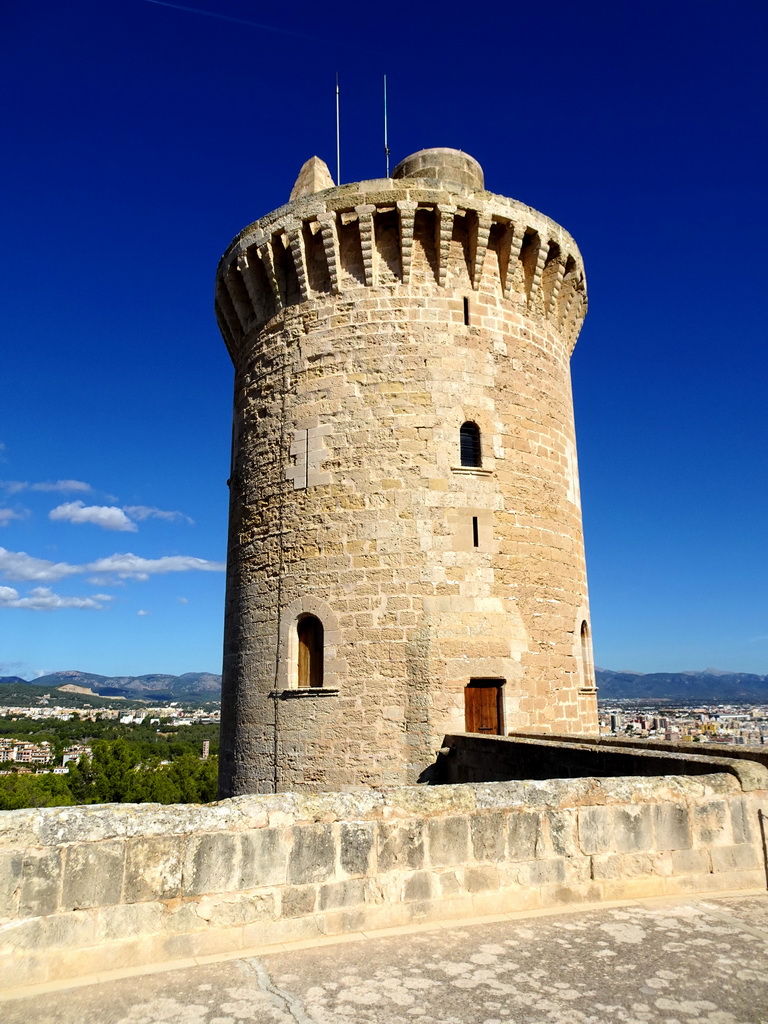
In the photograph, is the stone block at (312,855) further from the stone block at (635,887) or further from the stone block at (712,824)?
the stone block at (712,824)

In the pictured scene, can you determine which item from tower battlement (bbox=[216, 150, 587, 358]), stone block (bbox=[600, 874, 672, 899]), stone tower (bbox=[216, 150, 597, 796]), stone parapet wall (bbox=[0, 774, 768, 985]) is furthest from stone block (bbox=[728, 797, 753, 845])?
tower battlement (bbox=[216, 150, 587, 358])

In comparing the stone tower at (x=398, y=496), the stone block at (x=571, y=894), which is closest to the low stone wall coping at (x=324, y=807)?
the stone block at (x=571, y=894)

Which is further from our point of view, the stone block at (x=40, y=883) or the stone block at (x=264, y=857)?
the stone block at (x=264, y=857)

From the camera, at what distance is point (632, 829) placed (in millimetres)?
4742

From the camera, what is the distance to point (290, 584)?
35.5 ft

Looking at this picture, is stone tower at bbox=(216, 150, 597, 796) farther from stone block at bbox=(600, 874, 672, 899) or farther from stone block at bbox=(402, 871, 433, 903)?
stone block at bbox=(402, 871, 433, 903)

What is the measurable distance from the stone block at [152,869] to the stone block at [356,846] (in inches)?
33.9

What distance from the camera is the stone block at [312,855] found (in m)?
3.97

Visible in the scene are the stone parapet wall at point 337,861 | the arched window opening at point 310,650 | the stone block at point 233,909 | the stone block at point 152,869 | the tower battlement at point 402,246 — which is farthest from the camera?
the tower battlement at point 402,246

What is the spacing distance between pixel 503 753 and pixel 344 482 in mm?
4377

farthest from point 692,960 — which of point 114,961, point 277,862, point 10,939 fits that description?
point 10,939

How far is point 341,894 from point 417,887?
441 millimetres

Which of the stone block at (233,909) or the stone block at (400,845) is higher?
the stone block at (400,845)

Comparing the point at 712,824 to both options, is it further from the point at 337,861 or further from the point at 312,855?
the point at 312,855
